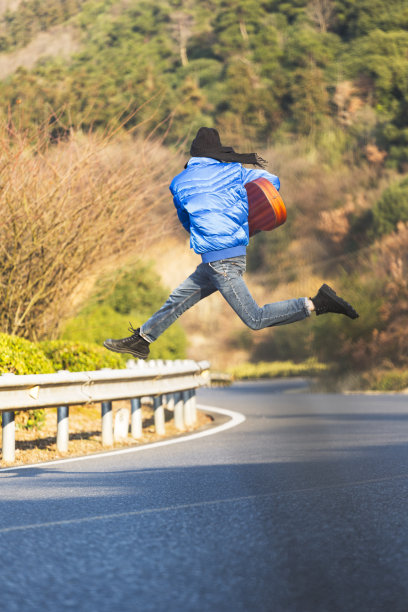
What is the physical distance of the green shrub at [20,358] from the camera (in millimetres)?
10773

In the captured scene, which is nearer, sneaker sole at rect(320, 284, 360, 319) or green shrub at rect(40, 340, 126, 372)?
sneaker sole at rect(320, 284, 360, 319)

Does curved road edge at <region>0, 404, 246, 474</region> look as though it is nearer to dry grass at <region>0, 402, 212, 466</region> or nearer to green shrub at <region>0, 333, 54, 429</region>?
dry grass at <region>0, 402, 212, 466</region>

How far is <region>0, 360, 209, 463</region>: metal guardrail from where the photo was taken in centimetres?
920

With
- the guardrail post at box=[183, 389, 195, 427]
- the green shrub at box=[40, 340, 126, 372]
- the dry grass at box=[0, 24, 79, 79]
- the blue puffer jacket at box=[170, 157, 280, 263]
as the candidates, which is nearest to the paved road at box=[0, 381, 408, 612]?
the blue puffer jacket at box=[170, 157, 280, 263]

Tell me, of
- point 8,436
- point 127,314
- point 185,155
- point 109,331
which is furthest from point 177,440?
point 185,155

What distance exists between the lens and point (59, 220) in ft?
50.5

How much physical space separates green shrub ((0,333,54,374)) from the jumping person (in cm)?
322

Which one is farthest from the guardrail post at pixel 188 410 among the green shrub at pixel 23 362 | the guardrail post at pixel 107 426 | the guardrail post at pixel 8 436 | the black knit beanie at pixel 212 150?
the black knit beanie at pixel 212 150

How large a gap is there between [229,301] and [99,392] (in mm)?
2641

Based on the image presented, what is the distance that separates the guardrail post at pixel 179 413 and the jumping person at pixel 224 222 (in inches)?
196

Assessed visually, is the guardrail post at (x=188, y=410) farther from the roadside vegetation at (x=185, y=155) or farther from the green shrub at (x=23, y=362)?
the roadside vegetation at (x=185, y=155)

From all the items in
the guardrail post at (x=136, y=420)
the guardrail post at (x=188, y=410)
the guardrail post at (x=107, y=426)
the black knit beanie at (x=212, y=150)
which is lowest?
the guardrail post at (x=188, y=410)

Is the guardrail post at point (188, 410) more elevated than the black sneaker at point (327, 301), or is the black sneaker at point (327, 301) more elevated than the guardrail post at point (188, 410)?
the black sneaker at point (327, 301)

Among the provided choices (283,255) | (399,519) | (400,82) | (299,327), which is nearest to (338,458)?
(399,519)
